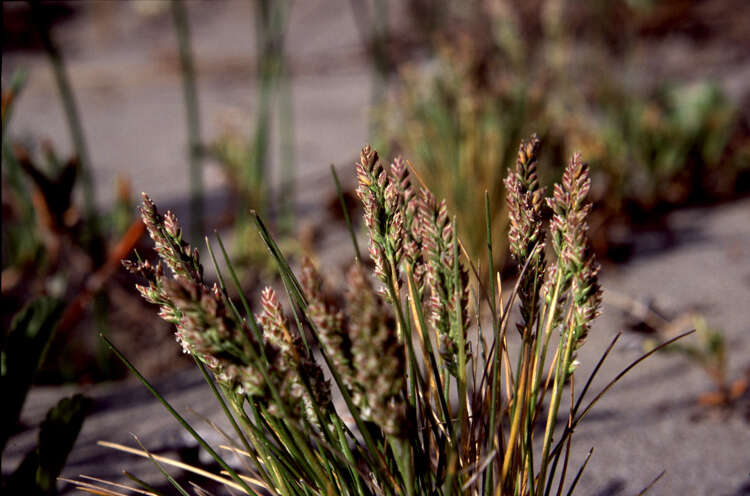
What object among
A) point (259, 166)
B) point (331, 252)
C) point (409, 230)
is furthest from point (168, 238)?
point (331, 252)

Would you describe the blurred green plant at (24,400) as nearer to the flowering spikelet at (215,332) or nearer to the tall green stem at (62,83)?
the flowering spikelet at (215,332)

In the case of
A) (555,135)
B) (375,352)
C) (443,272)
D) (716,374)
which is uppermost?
(555,135)

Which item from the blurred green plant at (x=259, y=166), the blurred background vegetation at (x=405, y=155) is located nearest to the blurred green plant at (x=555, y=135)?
the blurred background vegetation at (x=405, y=155)

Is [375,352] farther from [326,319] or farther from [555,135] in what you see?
[555,135]

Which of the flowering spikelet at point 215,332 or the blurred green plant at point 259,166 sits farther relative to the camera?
the blurred green plant at point 259,166

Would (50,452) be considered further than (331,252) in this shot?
No

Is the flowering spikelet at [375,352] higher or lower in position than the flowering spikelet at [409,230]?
lower

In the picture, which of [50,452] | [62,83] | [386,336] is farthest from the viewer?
[62,83]
